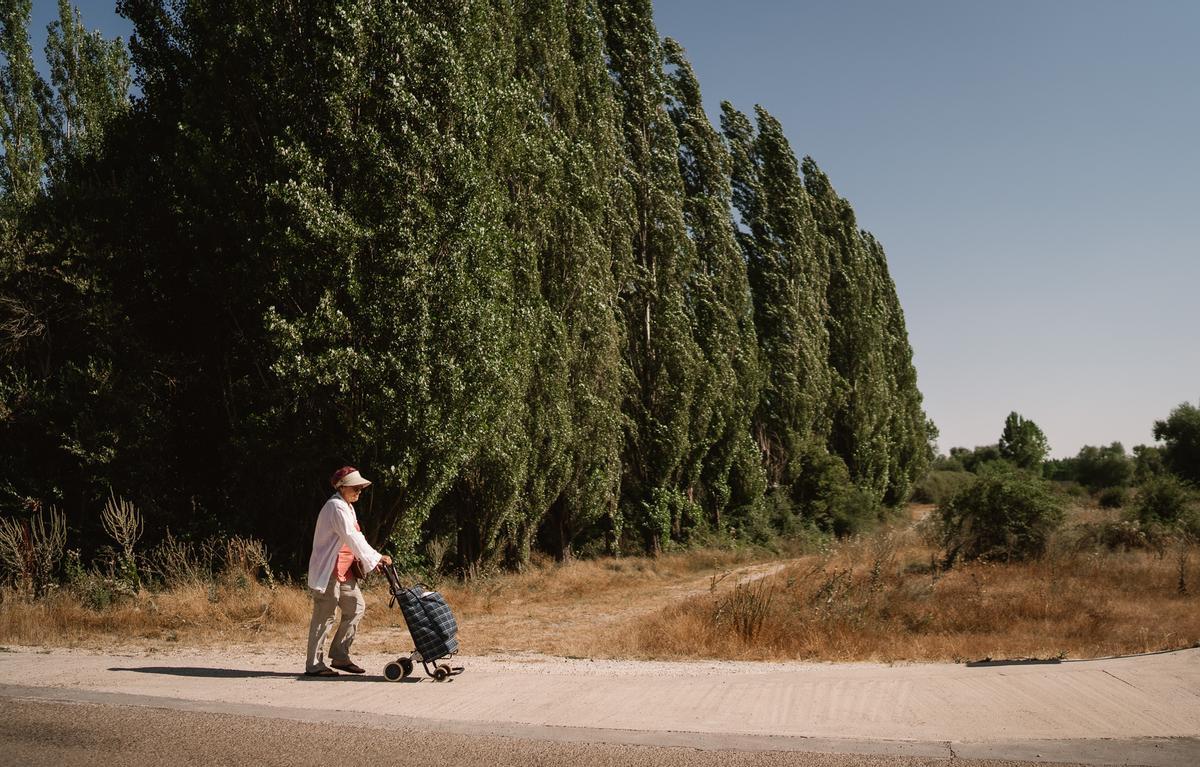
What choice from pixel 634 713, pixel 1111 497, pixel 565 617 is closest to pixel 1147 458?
pixel 1111 497

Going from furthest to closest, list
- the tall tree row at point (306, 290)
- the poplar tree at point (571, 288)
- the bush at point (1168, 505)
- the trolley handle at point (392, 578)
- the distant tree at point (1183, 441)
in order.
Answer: the distant tree at point (1183, 441) → the bush at point (1168, 505) → the poplar tree at point (571, 288) → the tall tree row at point (306, 290) → the trolley handle at point (392, 578)

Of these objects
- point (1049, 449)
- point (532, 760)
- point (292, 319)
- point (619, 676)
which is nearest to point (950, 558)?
point (619, 676)

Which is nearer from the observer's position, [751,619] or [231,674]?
[231,674]

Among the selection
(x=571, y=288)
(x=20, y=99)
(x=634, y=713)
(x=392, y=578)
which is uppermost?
(x=20, y=99)

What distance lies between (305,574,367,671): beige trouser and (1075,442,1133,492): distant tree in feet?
191

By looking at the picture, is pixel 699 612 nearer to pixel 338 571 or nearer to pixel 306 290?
pixel 338 571

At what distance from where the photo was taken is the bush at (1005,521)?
19.2m

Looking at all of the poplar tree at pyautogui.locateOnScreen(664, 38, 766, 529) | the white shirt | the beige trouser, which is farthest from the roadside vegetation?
the poplar tree at pyautogui.locateOnScreen(664, 38, 766, 529)

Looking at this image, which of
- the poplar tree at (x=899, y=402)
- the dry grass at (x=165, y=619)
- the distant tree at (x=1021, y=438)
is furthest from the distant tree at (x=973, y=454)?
the dry grass at (x=165, y=619)

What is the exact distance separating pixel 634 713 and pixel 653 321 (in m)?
18.9

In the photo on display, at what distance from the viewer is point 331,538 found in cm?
730

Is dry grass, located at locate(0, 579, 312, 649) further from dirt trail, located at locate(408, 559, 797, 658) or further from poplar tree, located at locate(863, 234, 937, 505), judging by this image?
poplar tree, located at locate(863, 234, 937, 505)

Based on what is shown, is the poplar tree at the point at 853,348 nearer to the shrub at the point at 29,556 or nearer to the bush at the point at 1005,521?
the bush at the point at 1005,521

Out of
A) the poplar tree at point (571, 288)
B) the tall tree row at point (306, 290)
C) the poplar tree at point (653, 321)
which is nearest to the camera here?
the tall tree row at point (306, 290)
